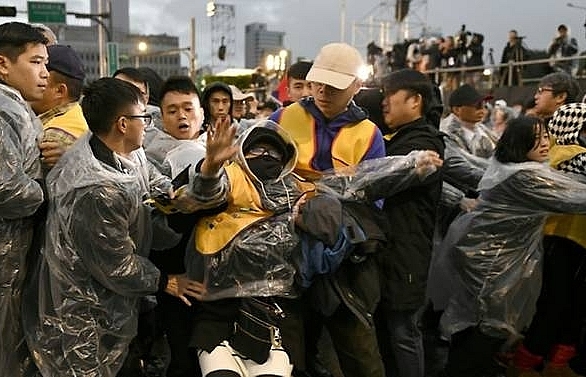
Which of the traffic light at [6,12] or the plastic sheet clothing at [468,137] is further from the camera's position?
the traffic light at [6,12]

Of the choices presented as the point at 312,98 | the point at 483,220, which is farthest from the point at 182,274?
the point at 483,220

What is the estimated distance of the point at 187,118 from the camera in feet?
10.6

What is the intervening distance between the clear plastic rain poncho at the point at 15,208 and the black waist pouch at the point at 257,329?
90cm

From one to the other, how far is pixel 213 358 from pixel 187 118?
4.35ft

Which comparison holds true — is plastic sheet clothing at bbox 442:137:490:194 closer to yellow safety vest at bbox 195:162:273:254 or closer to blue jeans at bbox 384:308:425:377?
blue jeans at bbox 384:308:425:377

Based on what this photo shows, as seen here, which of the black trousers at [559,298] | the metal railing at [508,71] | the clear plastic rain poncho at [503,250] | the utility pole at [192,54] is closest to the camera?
the clear plastic rain poncho at [503,250]

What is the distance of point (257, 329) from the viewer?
8.29 feet

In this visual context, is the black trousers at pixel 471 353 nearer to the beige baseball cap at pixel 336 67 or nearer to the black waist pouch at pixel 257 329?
the black waist pouch at pixel 257 329

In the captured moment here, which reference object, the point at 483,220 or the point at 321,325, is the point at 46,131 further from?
the point at 483,220

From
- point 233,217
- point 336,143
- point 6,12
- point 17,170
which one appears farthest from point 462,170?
point 6,12

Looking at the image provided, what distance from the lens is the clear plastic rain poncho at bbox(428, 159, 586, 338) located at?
3.37 meters

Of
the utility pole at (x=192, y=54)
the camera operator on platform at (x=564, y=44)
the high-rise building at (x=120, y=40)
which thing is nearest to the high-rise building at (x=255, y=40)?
the high-rise building at (x=120, y=40)

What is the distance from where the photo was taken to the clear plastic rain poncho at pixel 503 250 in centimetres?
337

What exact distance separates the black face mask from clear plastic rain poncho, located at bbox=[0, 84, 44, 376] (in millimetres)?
835
